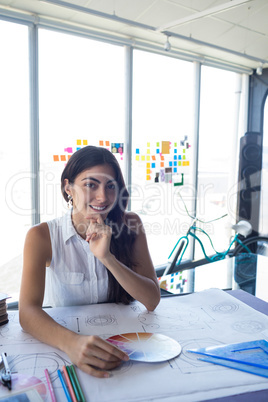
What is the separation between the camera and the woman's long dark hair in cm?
138

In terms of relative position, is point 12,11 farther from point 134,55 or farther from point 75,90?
point 134,55

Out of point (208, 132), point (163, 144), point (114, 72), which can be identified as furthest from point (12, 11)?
point (208, 132)

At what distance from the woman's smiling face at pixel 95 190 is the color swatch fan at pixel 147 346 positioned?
557 millimetres

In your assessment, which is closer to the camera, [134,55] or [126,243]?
[126,243]

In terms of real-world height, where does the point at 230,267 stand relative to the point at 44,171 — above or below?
below

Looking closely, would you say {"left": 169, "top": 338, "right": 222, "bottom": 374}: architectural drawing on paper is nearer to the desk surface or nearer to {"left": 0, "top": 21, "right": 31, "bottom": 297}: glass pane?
the desk surface

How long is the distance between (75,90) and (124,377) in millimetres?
2870

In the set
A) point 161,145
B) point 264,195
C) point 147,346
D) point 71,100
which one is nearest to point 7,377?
point 147,346

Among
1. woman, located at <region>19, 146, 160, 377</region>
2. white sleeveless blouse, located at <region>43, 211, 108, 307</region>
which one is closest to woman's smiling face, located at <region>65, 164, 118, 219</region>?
woman, located at <region>19, 146, 160, 377</region>

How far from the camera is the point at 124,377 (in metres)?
0.82

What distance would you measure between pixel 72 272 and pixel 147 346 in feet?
1.77

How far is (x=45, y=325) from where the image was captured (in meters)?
1.03

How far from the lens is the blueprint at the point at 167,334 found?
2.55 ft

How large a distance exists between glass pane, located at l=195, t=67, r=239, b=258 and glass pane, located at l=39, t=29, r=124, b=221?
1386 millimetres
